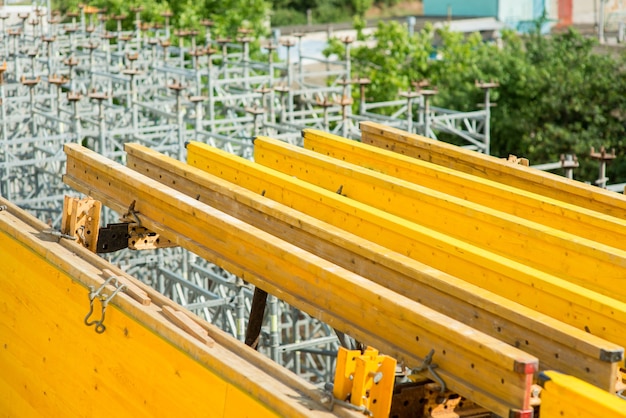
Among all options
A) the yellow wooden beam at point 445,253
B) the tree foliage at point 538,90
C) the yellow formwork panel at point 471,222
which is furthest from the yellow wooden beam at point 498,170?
the tree foliage at point 538,90

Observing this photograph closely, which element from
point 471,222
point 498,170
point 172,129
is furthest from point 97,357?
point 172,129

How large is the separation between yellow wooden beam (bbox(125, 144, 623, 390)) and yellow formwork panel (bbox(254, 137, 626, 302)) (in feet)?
2.89

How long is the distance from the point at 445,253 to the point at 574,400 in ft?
5.95

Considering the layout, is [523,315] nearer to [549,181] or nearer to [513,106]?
[549,181]

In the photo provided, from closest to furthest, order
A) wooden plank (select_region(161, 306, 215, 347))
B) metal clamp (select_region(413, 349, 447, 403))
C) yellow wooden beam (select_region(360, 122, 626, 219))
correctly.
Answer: metal clamp (select_region(413, 349, 447, 403))
wooden plank (select_region(161, 306, 215, 347))
yellow wooden beam (select_region(360, 122, 626, 219))

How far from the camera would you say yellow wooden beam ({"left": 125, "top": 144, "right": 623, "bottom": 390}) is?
4.71 metres

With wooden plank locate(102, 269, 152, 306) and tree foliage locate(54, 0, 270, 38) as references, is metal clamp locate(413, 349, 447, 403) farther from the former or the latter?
tree foliage locate(54, 0, 270, 38)

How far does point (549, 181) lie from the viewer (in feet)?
24.9

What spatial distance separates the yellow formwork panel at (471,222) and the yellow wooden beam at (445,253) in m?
0.40

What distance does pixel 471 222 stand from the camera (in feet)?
22.1

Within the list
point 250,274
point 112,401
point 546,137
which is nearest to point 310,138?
point 250,274

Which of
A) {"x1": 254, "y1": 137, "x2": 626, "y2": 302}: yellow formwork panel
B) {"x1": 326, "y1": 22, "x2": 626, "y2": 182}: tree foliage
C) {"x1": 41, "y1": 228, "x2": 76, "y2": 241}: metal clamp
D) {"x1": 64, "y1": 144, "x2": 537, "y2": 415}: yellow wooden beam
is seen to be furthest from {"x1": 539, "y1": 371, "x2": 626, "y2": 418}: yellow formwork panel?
{"x1": 326, "y1": 22, "x2": 626, "y2": 182}: tree foliage

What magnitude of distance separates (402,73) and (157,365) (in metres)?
30.5

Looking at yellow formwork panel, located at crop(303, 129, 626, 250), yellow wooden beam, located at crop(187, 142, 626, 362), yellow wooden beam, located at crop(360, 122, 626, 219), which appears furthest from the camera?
yellow wooden beam, located at crop(360, 122, 626, 219)
